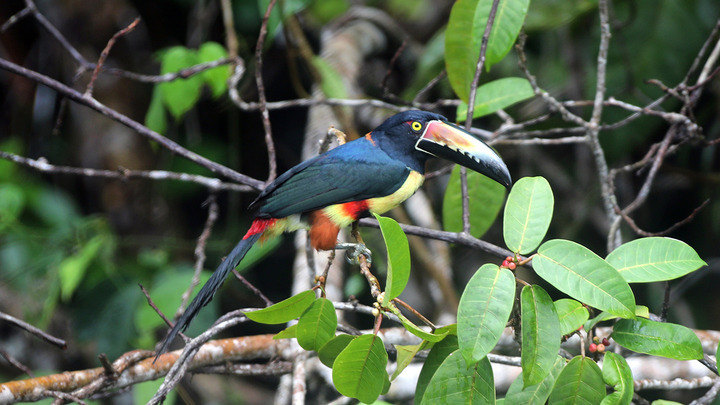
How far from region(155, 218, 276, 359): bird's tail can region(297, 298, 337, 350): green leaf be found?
1.21 ft

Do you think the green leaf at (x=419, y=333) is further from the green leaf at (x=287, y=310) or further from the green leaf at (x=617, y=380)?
the green leaf at (x=617, y=380)

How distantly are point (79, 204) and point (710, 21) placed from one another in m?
3.64

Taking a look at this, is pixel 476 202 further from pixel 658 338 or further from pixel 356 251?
pixel 658 338

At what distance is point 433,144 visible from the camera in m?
1.85

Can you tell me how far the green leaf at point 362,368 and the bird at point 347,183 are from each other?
2.00 feet

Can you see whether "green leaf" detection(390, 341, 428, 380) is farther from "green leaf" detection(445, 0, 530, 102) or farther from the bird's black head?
"green leaf" detection(445, 0, 530, 102)

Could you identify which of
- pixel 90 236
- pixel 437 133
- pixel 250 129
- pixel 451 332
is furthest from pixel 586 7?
pixel 90 236

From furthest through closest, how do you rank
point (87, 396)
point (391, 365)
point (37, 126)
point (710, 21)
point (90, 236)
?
point (37, 126)
point (90, 236)
point (710, 21)
point (391, 365)
point (87, 396)

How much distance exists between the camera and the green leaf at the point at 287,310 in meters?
1.34

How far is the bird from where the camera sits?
6.17 ft

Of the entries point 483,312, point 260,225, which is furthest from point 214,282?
point 483,312

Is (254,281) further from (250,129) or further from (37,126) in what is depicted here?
(37,126)

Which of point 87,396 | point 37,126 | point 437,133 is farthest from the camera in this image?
point 37,126

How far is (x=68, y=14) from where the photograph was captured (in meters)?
3.72
